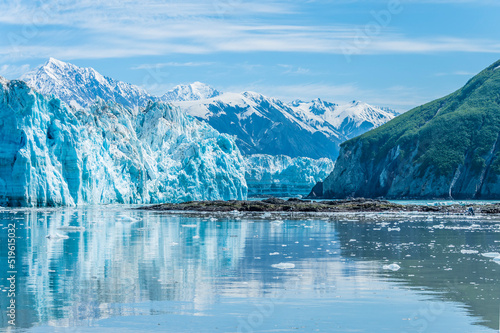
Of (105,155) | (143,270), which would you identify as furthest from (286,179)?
(143,270)

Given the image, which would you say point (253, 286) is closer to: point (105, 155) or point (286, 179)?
point (105, 155)

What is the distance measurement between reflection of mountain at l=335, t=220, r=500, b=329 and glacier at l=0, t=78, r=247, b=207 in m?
38.6

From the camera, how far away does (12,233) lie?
100 ft

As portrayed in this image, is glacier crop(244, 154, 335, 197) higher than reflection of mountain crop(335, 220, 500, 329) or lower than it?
higher

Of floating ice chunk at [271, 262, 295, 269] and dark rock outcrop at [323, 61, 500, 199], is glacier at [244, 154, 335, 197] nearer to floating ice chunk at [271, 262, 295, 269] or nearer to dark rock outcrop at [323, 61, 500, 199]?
dark rock outcrop at [323, 61, 500, 199]

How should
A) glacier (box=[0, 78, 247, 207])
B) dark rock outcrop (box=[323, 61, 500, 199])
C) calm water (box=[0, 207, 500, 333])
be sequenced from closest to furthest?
calm water (box=[0, 207, 500, 333]), glacier (box=[0, 78, 247, 207]), dark rock outcrop (box=[323, 61, 500, 199])

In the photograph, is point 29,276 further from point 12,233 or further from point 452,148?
point 452,148

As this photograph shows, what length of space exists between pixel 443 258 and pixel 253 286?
337 inches

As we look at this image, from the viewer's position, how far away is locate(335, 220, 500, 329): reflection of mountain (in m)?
14.2

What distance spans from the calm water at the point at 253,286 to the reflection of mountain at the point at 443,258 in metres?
0.04

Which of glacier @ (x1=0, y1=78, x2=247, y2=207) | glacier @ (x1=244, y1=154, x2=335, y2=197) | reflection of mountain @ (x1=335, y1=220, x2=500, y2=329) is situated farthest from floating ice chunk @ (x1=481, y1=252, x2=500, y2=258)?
glacier @ (x1=244, y1=154, x2=335, y2=197)

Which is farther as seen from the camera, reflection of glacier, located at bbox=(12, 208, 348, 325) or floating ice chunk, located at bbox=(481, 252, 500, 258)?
floating ice chunk, located at bbox=(481, 252, 500, 258)

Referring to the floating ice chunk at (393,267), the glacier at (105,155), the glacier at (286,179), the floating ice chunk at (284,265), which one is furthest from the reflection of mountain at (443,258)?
the glacier at (286,179)

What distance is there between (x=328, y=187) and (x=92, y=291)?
125 meters
